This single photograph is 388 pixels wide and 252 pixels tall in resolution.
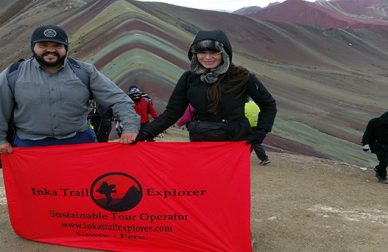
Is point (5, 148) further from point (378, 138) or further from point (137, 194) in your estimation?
point (378, 138)

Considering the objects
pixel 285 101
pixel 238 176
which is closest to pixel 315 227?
pixel 238 176

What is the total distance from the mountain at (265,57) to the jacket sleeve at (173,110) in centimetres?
805

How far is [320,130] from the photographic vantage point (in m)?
16.5

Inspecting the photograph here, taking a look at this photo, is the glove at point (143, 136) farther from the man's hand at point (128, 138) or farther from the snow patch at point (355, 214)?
the snow patch at point (355, 214)

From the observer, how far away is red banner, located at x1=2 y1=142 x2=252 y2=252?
4.16 meters

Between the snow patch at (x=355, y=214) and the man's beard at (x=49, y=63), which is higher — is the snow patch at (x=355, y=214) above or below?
below

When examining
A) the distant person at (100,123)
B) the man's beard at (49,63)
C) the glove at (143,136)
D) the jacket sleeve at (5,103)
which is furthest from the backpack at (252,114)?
the jacket sleeve at (5,103)

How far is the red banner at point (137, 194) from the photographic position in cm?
416

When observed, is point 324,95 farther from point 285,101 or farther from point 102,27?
point 102,27

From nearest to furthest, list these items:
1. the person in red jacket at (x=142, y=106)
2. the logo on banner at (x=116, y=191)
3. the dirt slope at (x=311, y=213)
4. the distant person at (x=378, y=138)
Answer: the logo on banner at (x=116, y=191), the dirt slope at (x=311, y=213), the distant person at (x=378, y=138), the person in red jacket at (x=142, y=106)

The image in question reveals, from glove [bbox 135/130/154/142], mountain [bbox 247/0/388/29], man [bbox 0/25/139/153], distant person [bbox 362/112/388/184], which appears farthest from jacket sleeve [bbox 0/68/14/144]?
mountain [bbox 247/0/388/29]

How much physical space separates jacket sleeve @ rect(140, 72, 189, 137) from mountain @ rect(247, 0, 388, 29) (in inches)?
2696

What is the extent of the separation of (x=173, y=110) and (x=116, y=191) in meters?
0.83

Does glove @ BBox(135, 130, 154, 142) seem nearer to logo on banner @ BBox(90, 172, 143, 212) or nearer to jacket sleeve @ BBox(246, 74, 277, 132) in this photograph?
logo on banner @ BBox(90, 172, 143, 212)
